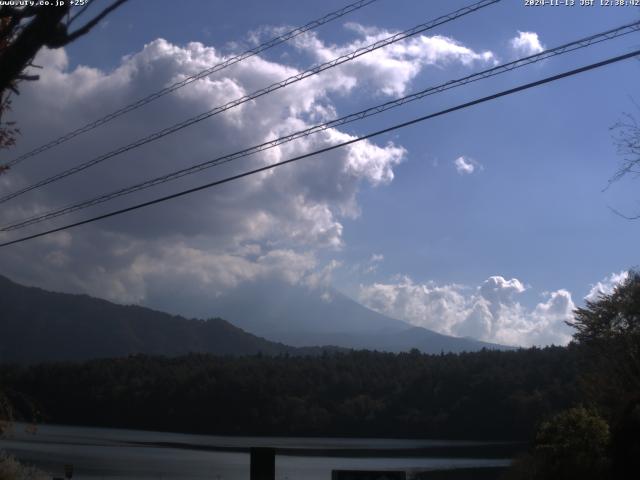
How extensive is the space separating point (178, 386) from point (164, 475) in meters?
60.0

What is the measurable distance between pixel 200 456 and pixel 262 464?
2024 inches

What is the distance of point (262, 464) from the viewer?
11.1 meters

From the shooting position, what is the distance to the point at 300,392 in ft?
330

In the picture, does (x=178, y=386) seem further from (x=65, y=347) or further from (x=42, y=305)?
(x=42, y=305)

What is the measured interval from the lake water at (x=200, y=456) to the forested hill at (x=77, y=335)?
261 ft

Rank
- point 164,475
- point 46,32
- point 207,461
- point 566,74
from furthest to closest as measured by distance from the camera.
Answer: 1. point 207,461
2. point 164,475
3. point 566,74
4. point 46,32

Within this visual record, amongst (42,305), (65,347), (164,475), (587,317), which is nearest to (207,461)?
(164,475)

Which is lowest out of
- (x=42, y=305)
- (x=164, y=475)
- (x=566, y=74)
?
(x=164, y=475)

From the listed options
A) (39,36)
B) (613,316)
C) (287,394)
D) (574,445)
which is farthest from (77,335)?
(39,36)

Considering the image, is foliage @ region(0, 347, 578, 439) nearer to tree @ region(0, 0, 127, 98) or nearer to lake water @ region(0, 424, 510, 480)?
lake water @ region(0, 424, 510, 480)

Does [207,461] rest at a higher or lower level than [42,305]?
lower

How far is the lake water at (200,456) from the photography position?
43.1 metres

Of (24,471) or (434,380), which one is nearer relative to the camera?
(24,471)

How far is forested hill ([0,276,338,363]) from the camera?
540 feet
